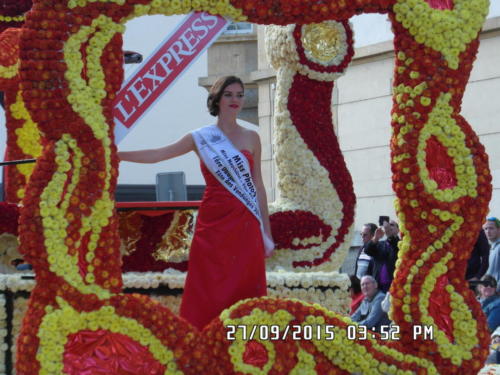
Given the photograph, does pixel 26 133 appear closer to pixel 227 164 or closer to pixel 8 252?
pixel 8 252

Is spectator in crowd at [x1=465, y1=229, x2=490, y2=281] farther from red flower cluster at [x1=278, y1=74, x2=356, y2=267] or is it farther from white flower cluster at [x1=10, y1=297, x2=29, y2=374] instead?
white flower cluster at [x1=10, y1=297, x2=29, y2=374]

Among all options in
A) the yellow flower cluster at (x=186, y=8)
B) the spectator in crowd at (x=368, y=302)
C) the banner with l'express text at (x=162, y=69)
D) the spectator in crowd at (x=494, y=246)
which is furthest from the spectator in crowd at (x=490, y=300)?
the yellow flower cluster at (x=186, y=8)

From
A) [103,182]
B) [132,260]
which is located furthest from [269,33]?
[103,182]

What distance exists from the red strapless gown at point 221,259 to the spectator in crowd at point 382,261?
3.42 meters

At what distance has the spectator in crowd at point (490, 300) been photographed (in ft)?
22.1

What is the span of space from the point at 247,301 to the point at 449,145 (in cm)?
→ 106

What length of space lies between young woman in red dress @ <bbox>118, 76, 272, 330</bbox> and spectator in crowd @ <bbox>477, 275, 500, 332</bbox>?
2.54 meters

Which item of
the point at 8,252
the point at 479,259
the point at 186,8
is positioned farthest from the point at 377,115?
the point at 186,8

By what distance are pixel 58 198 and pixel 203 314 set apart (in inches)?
39.0

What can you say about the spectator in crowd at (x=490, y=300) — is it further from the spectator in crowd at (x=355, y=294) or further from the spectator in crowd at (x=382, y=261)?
the spectator in crowd at (x=382, y=261)

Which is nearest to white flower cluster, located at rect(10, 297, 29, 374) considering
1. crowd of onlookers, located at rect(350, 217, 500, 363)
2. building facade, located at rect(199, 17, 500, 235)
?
crowd of onlookers, located at rect(350, 217, 500, 363)

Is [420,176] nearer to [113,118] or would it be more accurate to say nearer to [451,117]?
[451,117]

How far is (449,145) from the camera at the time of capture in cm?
415

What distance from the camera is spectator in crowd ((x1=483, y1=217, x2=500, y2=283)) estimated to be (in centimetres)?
759
